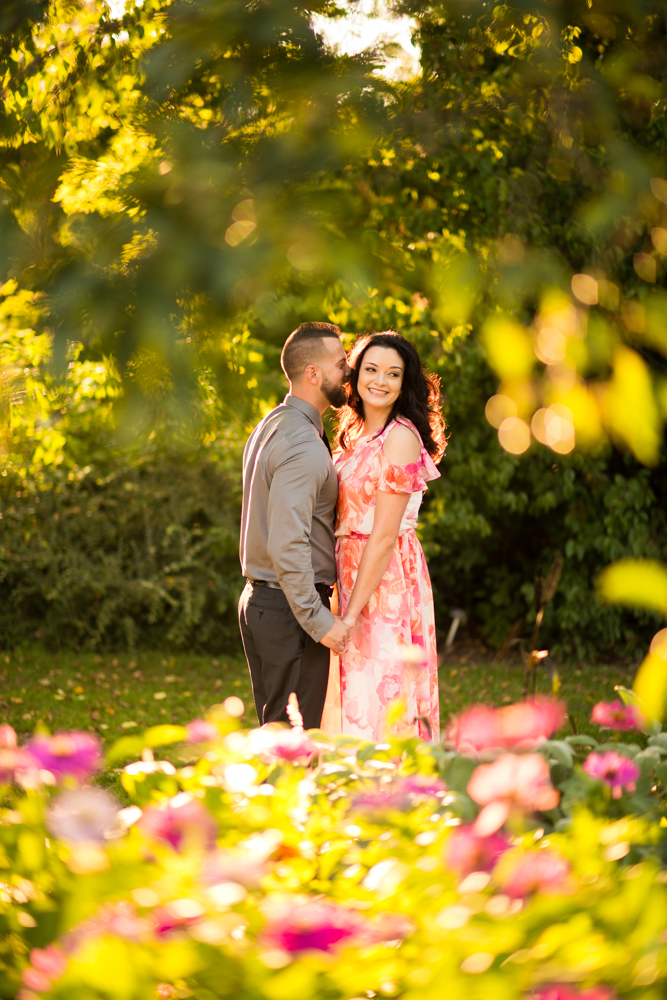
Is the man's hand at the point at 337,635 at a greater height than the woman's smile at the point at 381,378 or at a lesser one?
lesser

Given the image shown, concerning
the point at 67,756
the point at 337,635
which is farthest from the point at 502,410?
the point at 337,635

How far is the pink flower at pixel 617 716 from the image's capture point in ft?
6.16

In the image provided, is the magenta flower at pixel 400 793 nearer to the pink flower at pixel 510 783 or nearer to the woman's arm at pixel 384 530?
the pink flower at pixel 510 783

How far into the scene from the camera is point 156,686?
7.16 metres

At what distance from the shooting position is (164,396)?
119 centimetres

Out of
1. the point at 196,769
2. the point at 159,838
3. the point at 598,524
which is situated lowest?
the point at 598,524

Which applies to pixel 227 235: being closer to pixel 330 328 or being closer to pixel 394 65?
pixel 394 65

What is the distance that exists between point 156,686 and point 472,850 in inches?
246

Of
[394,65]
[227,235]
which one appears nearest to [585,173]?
[394,65]

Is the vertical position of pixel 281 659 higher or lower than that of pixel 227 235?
lower

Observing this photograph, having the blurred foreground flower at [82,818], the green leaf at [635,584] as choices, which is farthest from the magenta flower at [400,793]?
the green leaf at [635,584]

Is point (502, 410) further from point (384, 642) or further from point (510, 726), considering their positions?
point (384, 642)

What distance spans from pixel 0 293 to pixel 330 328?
1968mm

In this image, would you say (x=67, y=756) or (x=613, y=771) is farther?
(x=613, y=771)
